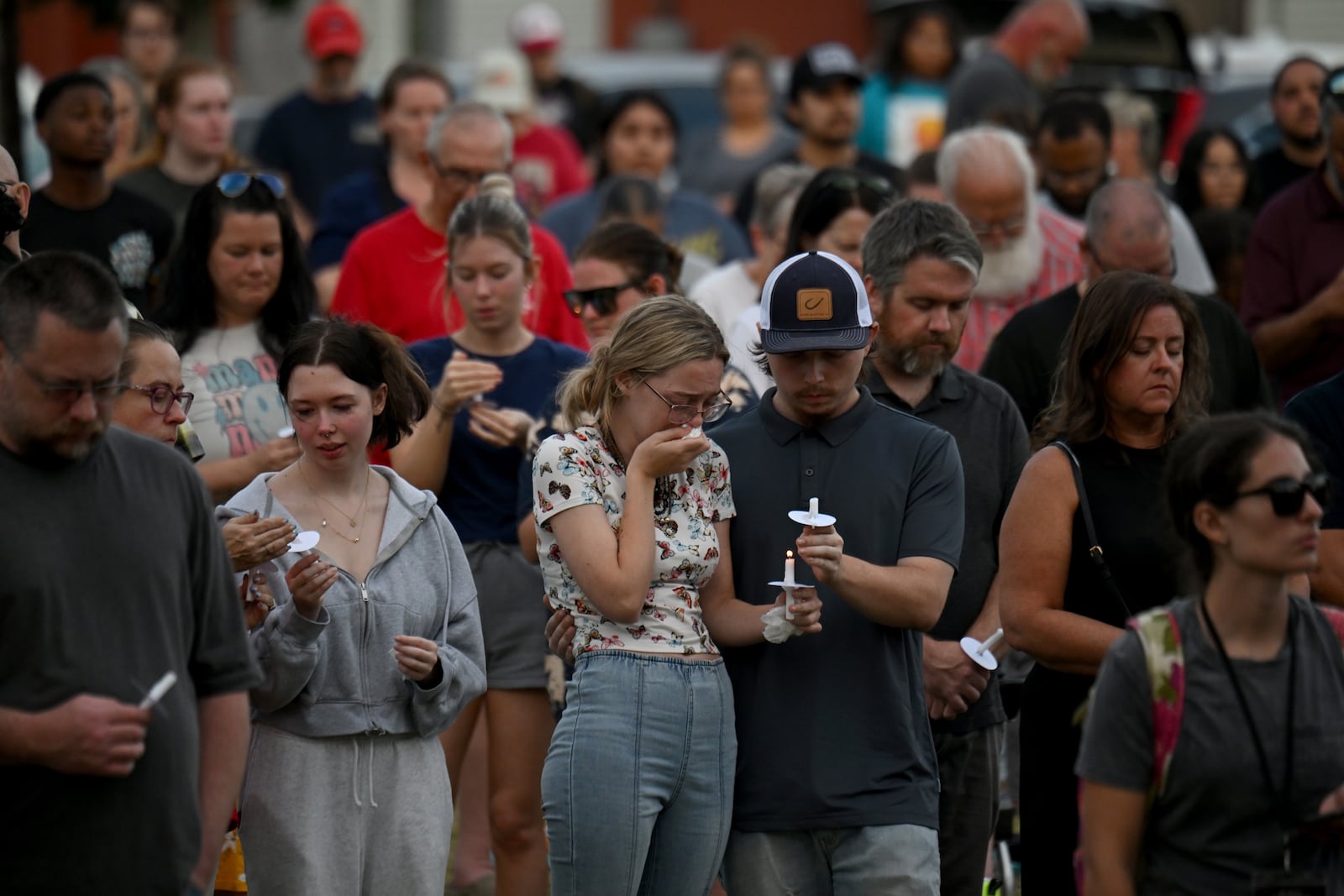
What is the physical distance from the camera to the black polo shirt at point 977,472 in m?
5.09

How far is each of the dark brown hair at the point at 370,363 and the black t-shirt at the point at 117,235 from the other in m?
2.38

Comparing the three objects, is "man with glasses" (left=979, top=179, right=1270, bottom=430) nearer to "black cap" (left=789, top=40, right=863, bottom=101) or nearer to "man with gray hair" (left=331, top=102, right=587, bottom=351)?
"man with gray hair" (left=331, top=102, right=587, bottom=351)

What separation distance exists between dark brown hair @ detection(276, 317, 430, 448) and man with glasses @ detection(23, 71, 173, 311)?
2.47 m

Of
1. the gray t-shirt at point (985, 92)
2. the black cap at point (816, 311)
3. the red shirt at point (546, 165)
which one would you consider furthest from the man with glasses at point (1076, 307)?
the red shirt at point (546, 165)

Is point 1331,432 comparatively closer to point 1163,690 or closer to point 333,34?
point 1163,690

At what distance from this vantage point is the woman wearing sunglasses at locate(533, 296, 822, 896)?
4.15 metres

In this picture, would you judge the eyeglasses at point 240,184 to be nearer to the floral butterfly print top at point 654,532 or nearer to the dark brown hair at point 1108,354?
the floral butterfly print top at point 654,532

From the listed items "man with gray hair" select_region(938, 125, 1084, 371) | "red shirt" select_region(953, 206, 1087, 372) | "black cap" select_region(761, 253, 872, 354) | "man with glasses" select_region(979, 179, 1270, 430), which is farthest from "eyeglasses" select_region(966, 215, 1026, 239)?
"black cap" select_region(761, 253, 872, 354)

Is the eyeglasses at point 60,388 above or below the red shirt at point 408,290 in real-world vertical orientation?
below

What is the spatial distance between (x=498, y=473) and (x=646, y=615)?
5.67ft

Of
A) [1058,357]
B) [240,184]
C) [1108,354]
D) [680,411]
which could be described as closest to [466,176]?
[240,184]

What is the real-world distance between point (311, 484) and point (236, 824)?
89 centimetres

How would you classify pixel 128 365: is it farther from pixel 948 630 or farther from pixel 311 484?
pixel 948 630

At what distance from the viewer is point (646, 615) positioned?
4.26 meters
